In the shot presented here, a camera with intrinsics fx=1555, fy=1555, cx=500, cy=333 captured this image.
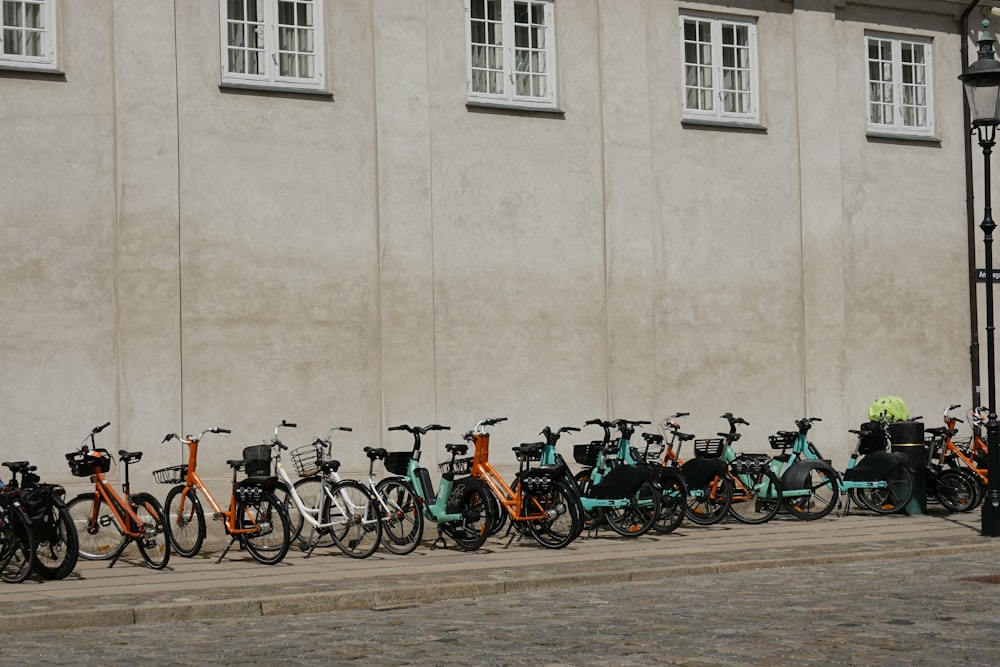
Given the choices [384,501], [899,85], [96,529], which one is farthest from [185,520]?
[899,85]

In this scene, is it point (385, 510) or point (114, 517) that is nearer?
point (114, 517)

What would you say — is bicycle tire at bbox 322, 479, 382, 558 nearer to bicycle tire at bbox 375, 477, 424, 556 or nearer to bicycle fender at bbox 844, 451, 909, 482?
bicycle tire at bbox 375, 477, 424, 556

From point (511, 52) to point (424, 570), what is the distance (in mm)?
7398

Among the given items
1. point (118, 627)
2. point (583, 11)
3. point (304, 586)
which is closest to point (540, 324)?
point (583, 11)

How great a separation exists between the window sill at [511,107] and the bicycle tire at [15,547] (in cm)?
755

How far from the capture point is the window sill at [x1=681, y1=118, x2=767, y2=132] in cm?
1930

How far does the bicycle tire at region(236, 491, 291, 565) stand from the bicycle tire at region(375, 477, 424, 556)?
102cm

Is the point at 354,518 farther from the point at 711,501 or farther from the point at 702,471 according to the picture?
the point at 711,501

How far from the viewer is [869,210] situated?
20453 mm

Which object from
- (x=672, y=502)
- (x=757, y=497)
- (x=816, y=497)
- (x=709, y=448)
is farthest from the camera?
(x=816, y=497)

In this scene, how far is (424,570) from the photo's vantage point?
13.0m

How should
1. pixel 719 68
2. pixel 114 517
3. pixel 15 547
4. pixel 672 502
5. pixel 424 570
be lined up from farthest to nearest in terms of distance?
pixel 719 68 < pixel 672 502 < pixel 114 517 < pixel 424 570 < pixel 15 547

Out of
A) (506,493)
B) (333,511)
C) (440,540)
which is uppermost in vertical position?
(506,493)

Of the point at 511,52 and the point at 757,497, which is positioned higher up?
the point at 511,52
